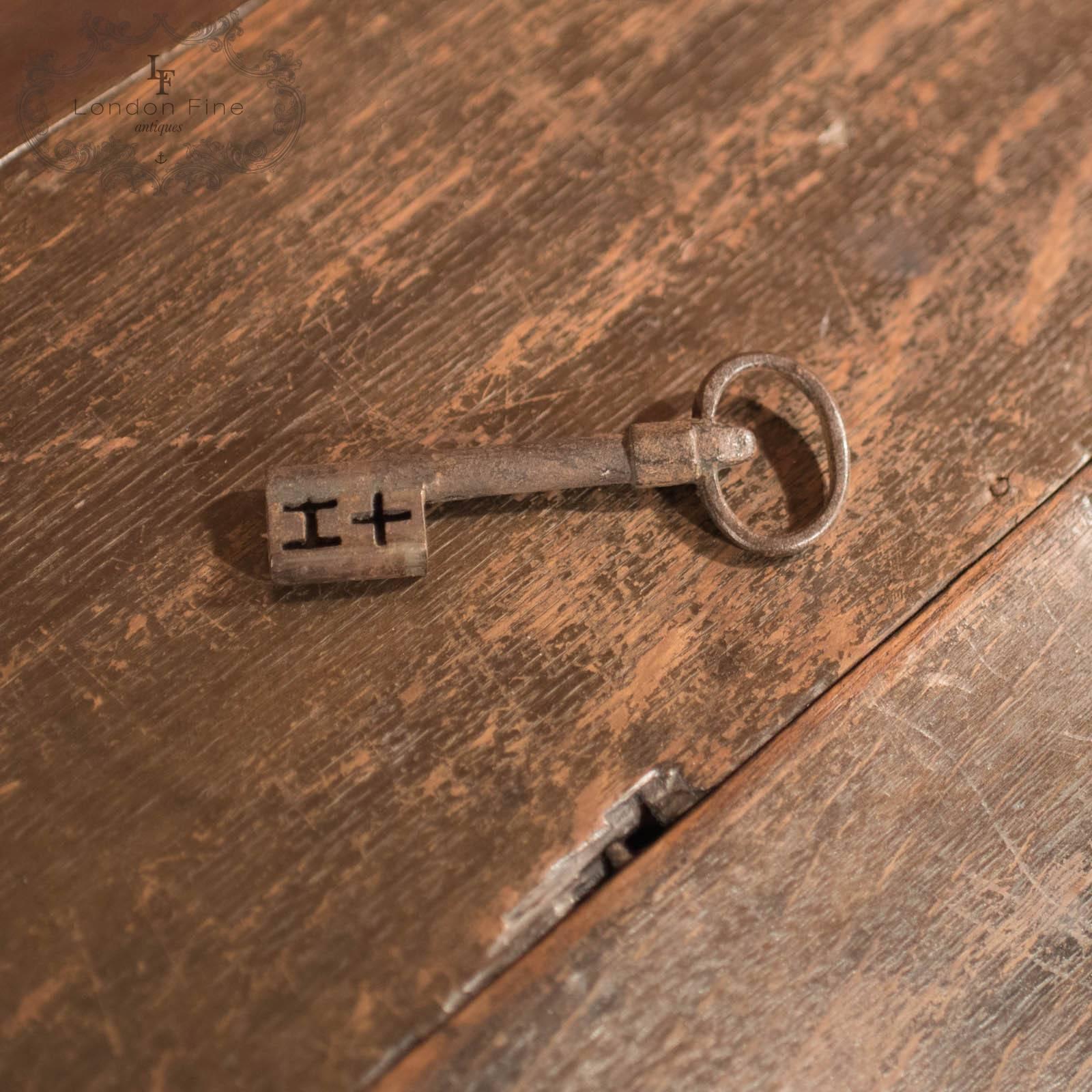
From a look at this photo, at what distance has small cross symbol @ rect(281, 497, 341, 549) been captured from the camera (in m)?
0.87

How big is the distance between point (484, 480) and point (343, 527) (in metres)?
0.15

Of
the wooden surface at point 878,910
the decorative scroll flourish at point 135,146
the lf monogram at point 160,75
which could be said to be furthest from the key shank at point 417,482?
the lf monogram at point 160,75

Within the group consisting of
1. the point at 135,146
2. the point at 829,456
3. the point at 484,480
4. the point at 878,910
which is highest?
the point at 135,146

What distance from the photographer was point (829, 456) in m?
0.93

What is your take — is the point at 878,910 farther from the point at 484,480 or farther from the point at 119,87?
the point at 119,87

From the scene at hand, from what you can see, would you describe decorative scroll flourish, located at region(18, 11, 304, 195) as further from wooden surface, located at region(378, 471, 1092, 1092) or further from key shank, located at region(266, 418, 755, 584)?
wooden surface, located at region(378, 471, 1092, 1092)

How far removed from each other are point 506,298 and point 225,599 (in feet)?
1.56

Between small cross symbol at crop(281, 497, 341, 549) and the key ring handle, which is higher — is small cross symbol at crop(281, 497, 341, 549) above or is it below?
above

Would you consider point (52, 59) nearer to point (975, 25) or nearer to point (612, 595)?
point (612, 595)

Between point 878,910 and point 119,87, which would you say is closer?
point 878,910

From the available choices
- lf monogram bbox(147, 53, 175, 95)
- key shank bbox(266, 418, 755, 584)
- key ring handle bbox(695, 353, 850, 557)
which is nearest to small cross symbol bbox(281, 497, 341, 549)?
key shank bbox(266, 418, 755, 584)

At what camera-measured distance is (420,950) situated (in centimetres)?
82

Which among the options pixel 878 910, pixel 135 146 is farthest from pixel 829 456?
pixel 135 146

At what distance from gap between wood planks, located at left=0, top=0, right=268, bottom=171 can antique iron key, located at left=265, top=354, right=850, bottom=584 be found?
0.55 metres
